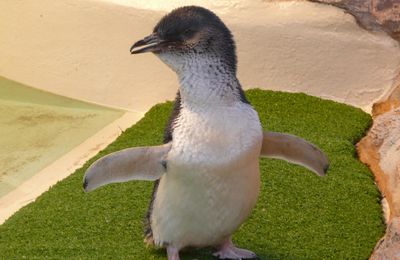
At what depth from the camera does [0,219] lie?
13.3ft

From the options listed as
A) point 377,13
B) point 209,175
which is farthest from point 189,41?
point 377,13

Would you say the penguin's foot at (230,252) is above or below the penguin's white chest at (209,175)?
below

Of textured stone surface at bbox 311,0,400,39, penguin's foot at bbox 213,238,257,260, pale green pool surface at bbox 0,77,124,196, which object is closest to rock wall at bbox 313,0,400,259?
textured stone surface at bbox 311,0,400,39

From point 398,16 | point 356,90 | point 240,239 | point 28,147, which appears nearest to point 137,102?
point 28,147

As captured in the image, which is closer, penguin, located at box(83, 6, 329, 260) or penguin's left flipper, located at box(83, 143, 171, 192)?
penguin, located at box(83, 6, 329, 260)

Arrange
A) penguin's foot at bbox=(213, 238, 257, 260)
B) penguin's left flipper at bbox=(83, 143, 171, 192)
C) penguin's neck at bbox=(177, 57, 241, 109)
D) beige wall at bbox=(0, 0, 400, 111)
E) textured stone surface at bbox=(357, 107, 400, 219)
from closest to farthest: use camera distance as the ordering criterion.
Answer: penguin's neck at bbox=(177, 57, 241, 109) → penguin's left flipper at bbox=(83, 143, 171, 192) → penguin's foot at bbox=(213, 238, 257, 260) → textured stone surface at bbox=(357, 107, 400, 219) → beige wall at bbox=(0, 0, 400, 111)

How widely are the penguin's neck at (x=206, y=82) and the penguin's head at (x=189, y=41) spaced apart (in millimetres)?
18

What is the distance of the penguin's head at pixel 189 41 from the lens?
2.80m

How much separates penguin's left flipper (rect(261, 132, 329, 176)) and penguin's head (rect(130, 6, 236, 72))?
431mm

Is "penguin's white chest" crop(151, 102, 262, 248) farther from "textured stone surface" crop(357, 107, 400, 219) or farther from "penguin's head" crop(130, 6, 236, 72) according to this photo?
"textured stone surface" crop(357, 107, 400, 219)

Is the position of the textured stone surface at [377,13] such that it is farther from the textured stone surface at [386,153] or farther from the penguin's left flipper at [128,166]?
the penguin's left flipper at [128,166]

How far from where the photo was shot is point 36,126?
531 centimetres

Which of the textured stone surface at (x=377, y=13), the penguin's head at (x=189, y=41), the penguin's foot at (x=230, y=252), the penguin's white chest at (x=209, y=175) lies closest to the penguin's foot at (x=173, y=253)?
the penguin's white chest at (x=209, y=175)

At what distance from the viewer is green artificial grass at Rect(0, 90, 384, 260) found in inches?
138
